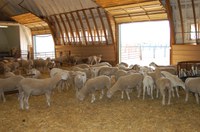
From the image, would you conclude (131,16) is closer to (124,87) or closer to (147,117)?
(124,87)

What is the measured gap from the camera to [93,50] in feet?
67.2

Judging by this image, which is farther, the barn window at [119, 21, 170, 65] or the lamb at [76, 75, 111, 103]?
the barn window at [119, 21, 170, 65]

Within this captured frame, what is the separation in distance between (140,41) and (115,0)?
38.6 feet

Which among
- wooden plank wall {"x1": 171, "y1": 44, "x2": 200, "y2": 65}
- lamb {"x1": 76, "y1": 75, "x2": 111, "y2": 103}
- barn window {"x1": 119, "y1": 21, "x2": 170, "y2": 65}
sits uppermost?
barn window {"x1": 119, "y1": 21, "x2": 170, "y2": 65}

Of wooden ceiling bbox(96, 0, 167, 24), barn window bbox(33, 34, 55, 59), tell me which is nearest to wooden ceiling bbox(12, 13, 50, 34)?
barn window bbox(33, 34, 55, 59)

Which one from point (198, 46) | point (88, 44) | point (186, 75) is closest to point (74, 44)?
point (88, 44)

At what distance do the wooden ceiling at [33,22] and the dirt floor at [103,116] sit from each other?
17249 millimetres

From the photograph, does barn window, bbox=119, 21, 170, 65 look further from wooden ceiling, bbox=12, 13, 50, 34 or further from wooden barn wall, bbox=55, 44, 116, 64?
wooden ceiling, bbox=12, 13, 50, 34

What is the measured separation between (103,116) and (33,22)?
21067 millimetres

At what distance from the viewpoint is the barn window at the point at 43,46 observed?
28.8 meters

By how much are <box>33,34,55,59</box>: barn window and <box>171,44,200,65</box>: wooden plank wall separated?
16762 mm

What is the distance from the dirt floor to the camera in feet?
18.7

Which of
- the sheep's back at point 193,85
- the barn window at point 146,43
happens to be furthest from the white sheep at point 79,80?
the barn window at point 146,43

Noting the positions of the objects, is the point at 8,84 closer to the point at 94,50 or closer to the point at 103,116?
the point at 103,116
